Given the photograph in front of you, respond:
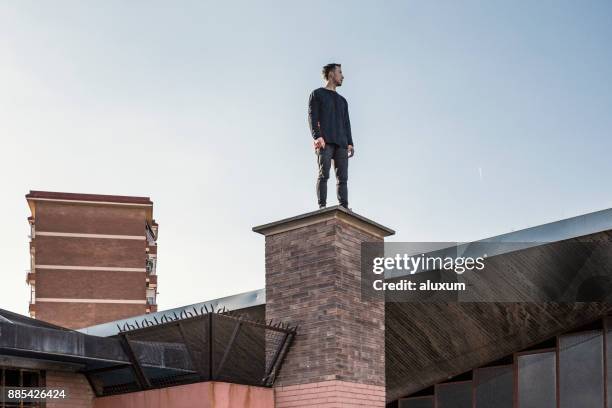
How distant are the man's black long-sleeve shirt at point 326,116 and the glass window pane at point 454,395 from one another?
238 inches

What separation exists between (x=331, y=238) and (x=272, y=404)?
8.65ft

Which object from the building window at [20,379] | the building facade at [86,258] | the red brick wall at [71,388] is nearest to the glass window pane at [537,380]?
the red brick wall at [71,388]

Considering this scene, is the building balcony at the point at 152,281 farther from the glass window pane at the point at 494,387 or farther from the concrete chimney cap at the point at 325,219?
the concrete chimney cap at the point at 325,219

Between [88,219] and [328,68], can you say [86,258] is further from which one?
[328,68]

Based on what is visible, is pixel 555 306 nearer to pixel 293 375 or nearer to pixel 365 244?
pixel 365 244

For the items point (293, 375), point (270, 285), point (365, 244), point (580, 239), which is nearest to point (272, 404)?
point (293, 375)

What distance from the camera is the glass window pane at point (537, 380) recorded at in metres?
17.1

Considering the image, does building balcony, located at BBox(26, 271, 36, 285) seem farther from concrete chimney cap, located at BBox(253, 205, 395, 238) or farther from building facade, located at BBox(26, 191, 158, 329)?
concrete chimney cap, located at BBox(253, 205, 395, 238)

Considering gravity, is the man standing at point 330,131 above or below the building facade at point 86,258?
below

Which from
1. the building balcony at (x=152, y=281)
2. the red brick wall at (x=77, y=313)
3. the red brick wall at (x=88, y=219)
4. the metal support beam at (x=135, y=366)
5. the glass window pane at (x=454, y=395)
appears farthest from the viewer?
the building balcony at (x=152, y=281)

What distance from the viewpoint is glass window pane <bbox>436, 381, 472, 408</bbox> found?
18.4 m

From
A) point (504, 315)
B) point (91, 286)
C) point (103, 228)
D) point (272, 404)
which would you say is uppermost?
point (103, 228)

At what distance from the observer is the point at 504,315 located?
656 inches

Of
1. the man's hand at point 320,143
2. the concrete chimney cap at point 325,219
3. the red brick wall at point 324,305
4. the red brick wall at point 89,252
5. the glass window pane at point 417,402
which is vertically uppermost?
Result: the red brick wall at point 89,252
